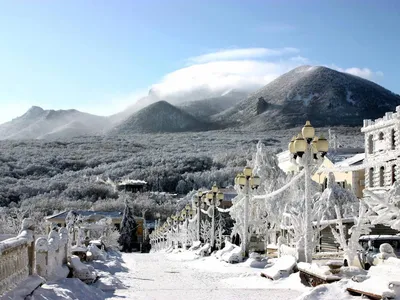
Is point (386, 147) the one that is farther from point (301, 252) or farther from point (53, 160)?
point (53, 160)

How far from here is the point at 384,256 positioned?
11961 mm

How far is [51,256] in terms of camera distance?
46.9 feet

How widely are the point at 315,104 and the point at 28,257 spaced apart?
6577 inches

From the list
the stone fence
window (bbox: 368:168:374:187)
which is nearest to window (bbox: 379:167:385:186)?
window (bbox: 368:168:374:187)

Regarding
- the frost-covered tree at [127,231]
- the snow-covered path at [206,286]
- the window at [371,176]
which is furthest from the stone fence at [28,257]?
the frost-covered tree at [127,231]

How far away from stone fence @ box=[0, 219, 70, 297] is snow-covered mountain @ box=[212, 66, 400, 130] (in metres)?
140

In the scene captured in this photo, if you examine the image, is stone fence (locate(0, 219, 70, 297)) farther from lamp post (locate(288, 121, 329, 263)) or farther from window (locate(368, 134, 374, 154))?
window (locate(368, 134, 374, 154))

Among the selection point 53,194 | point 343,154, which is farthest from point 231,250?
point 53,194

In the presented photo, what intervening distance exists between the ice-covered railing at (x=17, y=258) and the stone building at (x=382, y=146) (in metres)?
32.5

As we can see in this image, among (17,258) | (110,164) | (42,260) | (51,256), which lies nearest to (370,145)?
(51,256)

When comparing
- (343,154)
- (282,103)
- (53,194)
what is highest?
(282,103)

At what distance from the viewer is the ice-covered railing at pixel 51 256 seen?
13.5 metres

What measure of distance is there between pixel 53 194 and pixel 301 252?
9986 centimetres

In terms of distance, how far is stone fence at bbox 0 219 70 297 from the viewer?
9.54m
